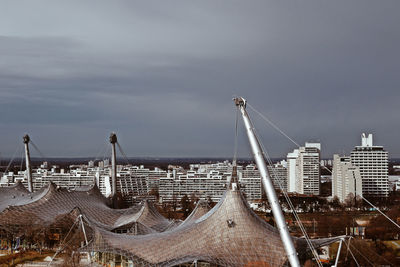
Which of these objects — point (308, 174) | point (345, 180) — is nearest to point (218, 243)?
point (345, 180)

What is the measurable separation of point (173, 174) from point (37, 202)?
36907 millimetres

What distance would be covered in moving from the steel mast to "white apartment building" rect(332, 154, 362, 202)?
39651 millimetres

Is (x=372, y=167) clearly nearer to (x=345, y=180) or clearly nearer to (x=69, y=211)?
(x=345, y=180)

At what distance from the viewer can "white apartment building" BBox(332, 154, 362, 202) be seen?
2076 inches

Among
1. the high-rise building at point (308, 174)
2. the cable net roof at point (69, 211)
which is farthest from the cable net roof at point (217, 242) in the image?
the high-rise building at point (308, 174)

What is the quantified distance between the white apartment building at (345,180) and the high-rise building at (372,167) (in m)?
2.15

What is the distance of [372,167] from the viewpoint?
5719cm

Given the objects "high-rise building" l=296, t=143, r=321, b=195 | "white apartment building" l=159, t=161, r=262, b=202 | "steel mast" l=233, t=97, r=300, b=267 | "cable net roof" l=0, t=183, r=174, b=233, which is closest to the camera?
"steel mast" l=233, t=97, r=300, b=267

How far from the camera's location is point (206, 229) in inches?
658

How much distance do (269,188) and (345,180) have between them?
43318mm

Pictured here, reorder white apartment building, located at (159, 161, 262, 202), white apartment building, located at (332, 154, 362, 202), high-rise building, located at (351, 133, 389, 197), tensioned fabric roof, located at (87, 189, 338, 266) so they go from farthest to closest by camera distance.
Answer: white apartment building, located at (159, 161, 262, 202)
high-rise building, located at (351, 133, 389, 197)
white apartment building, located at (332, 154, 362, 202)
tensioned fabric roof, located at (87, 189, 338, 266)

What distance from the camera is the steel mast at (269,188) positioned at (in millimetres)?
12000

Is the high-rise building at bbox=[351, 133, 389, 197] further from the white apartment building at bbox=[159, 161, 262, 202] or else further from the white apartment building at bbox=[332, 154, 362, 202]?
the white apartment building at bbox=[159, 161, 262, 202]

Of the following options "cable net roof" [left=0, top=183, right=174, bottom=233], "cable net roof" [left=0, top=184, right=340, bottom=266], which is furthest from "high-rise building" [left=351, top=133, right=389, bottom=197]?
"cable net roof" [left=0, top=184, right=340, bottom=266]
